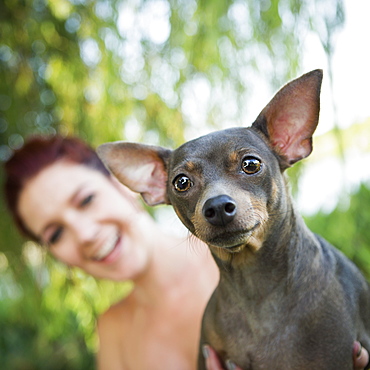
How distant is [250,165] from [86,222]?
A: 3.16 feet

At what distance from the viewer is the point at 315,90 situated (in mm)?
1163

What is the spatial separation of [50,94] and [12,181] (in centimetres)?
93

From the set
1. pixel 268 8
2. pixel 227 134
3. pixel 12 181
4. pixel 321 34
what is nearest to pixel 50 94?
pixel 12 181

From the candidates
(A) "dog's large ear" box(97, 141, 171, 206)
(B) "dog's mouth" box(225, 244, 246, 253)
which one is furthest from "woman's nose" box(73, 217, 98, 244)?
(B) "dog's mouth" box(225, 244, 246, 253)

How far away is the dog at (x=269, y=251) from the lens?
3.62 feet

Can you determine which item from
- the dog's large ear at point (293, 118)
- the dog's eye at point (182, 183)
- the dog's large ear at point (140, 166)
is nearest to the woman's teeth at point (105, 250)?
the dog's large ear at point (140, 166)

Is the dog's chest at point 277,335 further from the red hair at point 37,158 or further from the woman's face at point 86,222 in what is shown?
the red hair at point 37,158

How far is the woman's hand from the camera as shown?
1.15 m

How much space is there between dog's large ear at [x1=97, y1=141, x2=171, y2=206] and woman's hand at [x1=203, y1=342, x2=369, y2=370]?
1.40 feet

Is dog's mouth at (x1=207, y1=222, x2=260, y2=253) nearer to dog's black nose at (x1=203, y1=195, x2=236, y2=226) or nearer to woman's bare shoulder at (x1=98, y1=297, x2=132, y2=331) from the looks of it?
dog's black nose at (x1=203, y1=195, x2=236, y2=226)

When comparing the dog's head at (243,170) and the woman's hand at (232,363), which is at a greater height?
the dog's head at (243,170)

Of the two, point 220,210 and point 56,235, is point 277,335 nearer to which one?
point 220,210

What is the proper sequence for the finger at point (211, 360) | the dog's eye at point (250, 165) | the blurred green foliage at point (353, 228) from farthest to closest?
the blurred green foliage at point (353, 228) → the finger at point (211, 360) → the dog's eye at point (250, 165)

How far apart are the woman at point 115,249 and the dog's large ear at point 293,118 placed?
746 mm
